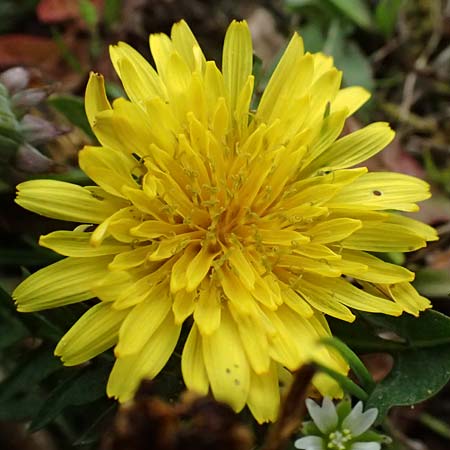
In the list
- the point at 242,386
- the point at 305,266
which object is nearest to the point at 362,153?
the point at 305,266

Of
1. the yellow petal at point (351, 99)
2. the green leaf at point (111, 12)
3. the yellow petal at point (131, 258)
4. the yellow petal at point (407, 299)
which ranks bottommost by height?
the yellow petal at point (407, 299)

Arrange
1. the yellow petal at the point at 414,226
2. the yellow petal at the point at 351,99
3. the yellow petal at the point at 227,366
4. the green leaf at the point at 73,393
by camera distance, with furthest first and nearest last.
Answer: the yellow petal at the point at 351,99 → the yellow petal at the point at 414,226 → the green leaf at the point at 73,393 → the yellow petal at the point at 227,366

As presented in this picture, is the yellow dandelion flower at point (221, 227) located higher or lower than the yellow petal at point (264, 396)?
higher

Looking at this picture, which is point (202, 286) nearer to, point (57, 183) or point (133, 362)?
point (133, 362)

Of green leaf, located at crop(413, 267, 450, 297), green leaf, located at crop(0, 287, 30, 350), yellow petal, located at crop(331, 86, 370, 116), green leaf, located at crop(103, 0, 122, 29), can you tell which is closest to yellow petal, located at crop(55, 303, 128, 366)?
green leaf, located at crop(0, 287, 30, 350)

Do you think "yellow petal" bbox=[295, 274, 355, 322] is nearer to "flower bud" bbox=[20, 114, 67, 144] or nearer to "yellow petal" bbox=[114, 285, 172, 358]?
"yellow petal" bbox=[114, 285, 172, 358]

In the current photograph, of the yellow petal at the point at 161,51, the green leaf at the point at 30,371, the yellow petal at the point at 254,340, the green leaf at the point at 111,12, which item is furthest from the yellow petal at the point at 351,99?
the green leaf at the point at 111,12

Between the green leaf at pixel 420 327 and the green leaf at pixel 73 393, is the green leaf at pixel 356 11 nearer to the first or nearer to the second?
the green leaf at pixel 420 327
